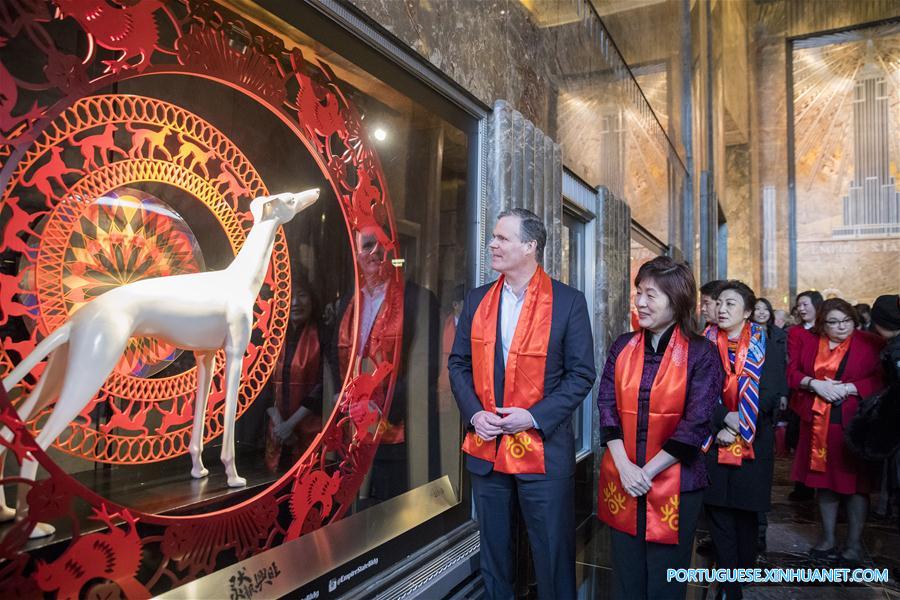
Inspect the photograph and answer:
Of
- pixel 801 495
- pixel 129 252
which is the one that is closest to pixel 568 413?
pixel 129 252

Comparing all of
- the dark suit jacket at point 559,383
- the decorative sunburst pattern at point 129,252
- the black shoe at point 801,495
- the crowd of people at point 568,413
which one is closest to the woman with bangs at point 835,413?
the black shoe at point 801,495

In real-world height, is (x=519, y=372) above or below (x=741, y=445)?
above

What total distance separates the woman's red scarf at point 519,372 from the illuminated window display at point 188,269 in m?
0.39

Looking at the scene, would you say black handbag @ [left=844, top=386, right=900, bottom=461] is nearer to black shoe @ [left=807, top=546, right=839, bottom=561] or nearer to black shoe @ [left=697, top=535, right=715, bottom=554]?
black shoe @ [left=807, top=546, right=839, bottom=561]

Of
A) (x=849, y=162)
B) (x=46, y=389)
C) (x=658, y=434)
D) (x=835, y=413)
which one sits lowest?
(x=835, y=413)

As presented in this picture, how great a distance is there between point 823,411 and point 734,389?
1.13 m

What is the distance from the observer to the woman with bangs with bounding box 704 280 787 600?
253 centimetres

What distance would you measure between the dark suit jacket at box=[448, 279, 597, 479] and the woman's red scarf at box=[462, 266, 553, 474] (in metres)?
0.02

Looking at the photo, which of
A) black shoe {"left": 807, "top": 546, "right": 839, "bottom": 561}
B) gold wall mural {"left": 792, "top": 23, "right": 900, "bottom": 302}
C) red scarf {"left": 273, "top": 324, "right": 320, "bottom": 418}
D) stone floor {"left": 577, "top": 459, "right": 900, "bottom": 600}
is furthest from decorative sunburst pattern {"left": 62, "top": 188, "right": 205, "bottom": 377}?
gold wall mural {"left": 792, "top": 23, "right": 900, "bottom": 302}

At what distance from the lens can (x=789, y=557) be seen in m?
3.41

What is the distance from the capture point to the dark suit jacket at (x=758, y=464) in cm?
251

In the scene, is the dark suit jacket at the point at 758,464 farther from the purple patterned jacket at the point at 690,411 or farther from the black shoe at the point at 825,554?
the black shoe at the point at 825,554

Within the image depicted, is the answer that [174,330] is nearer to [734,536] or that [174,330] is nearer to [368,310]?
[368,310]

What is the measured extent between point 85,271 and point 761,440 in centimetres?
259
